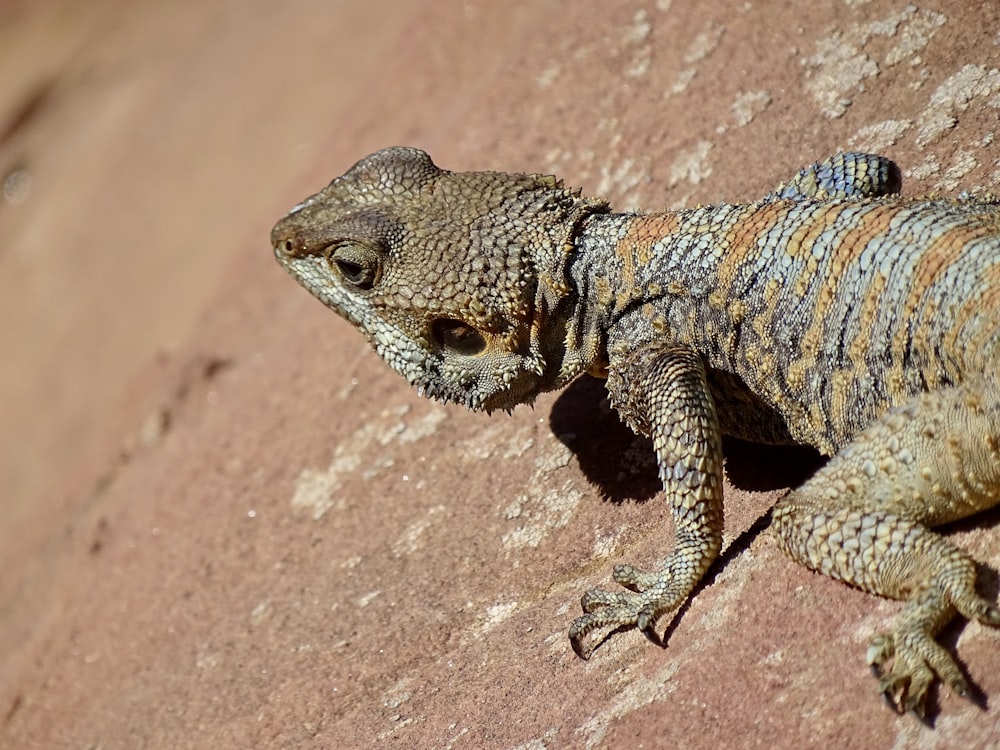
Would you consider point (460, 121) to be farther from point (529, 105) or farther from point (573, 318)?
point (573, 318)

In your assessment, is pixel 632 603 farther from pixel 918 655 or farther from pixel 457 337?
pixel 457 337

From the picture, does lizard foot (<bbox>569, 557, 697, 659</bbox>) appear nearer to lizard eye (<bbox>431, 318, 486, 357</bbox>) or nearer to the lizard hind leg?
the lizard hind leg

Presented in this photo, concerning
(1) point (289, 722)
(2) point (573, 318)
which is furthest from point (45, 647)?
(2) point (573, 318)

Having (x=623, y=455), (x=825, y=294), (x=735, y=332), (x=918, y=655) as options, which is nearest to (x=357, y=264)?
(x=623, y=455)

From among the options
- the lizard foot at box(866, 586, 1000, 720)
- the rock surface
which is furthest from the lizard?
the rock surface

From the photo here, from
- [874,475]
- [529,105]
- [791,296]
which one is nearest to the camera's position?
[874,475]

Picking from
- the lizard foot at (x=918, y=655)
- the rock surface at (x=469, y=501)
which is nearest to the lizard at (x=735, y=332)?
the lizard foot at (x=918, y=655)

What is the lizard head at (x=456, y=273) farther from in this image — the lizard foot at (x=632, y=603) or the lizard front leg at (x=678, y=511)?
the lizard foot at (x=632, y=603)
